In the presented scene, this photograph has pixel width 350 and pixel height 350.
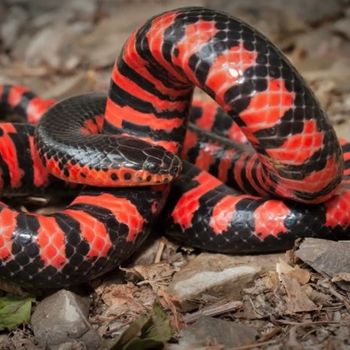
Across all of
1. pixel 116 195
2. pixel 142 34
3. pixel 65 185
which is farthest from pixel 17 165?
pixel 142 34

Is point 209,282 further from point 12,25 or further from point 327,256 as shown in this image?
point 12,25

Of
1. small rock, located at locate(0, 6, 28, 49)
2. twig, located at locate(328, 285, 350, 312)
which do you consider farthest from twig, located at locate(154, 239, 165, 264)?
small rock, located at locate(0, 6, 28, 49)

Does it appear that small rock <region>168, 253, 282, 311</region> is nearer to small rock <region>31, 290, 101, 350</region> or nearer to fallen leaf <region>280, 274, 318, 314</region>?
fallen leaf <region>280, 274, 318, 314</region>

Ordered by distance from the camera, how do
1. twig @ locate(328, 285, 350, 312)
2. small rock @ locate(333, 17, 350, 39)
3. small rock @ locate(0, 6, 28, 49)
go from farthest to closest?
small rock @ locate(0, 6, 28, 49) < small rock @ locate(333, 17, 350, 39) < twig @ locate(328, 285, 350, 312)

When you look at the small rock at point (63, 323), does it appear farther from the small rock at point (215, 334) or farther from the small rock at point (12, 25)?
the small rock at point (12, 25)

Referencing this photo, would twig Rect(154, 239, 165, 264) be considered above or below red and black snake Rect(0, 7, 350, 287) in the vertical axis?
below

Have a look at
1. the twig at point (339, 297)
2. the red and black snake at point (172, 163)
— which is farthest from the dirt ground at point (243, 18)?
the red and black snake at point (172, 163)

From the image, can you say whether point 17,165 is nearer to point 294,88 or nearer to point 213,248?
point 213,248

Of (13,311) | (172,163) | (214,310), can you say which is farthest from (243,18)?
(13,311)

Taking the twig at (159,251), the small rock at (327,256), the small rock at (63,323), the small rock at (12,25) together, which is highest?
the small rock at (327,256)
